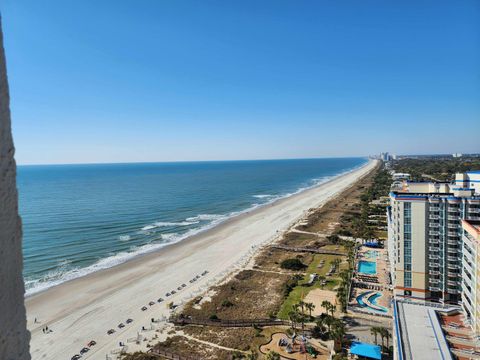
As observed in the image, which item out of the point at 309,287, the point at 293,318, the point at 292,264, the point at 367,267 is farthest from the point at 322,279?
the point at 293,318

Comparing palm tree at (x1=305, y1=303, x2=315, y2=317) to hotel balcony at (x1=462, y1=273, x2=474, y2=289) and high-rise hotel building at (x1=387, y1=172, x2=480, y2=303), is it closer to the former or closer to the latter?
high-rise hotel building at (x1=387, y1=172, x2=480, y2=303)

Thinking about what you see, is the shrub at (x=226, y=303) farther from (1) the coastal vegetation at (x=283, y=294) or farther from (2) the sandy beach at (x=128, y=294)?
(2) the sandy beach at (x=128, y=294)

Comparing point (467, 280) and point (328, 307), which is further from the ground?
point (467, 280)

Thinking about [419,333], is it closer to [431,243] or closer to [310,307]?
[310,307]

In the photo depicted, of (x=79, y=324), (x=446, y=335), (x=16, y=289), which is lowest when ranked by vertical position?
(x=79, y=324)

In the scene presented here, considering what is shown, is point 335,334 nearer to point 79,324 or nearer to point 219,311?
point 219,311

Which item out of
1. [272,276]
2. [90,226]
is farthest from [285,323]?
[90,226]
